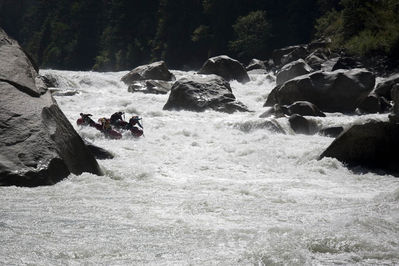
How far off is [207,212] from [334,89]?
10.2 metres

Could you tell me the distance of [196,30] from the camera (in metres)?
42.5

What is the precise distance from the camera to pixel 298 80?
14.6 meters

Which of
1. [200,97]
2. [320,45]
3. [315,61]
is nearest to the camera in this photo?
[200,97]

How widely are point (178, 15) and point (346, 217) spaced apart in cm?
4389

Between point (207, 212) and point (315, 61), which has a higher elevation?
point (315, 61)

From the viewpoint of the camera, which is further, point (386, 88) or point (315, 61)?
point (315, 61)

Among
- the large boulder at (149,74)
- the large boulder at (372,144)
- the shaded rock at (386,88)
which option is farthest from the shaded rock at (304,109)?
the large boulder at (149,74)

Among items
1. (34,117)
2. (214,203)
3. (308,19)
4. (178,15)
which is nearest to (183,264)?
(214,203)

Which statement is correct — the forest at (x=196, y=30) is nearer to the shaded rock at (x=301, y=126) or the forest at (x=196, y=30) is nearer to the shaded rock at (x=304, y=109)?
the shaded rock at (x=304, y=109)

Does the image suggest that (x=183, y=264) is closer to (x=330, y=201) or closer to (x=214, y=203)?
(x=214, y=203)

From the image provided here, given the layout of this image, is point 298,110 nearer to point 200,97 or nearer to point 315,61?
point 200,97

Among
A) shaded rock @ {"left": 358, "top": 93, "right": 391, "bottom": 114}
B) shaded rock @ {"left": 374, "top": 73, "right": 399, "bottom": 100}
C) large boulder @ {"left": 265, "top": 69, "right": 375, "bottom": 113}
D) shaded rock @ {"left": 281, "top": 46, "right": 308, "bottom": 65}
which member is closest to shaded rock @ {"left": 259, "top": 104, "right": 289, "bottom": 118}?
large boulder @ {"left": 265, "top": 69, "right": 375, "bottom": 113}

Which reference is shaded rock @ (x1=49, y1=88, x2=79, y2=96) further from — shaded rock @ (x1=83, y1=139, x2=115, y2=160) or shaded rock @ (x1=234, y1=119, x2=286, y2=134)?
shaded rock @ (x1=83, y1=139, x2=115, y2=160)

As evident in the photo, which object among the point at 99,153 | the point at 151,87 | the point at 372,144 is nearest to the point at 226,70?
the point at 151,87
